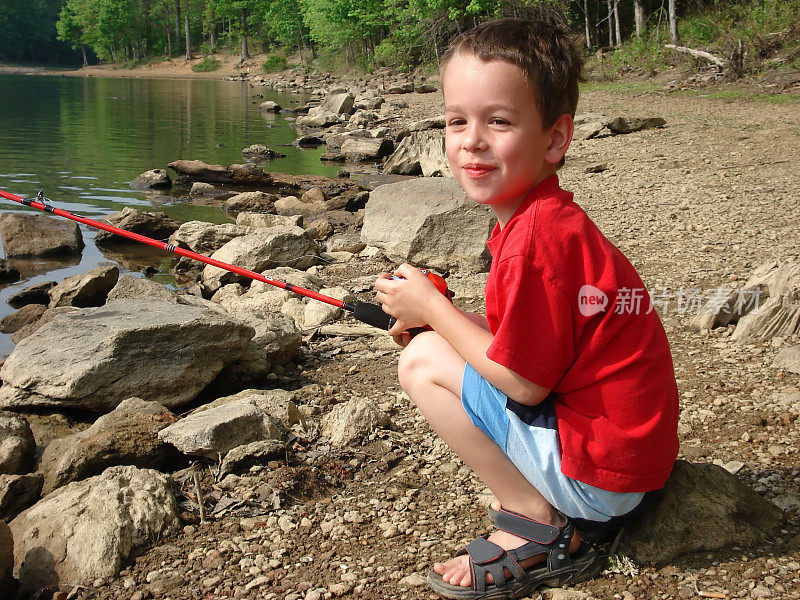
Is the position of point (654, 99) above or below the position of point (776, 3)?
below

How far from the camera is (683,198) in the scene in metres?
7.27

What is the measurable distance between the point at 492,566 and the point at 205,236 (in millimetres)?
6849

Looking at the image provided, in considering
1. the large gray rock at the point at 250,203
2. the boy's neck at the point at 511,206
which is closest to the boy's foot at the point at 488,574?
the boy's neck at the point at 511,206

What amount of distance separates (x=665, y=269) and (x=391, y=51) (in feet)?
119

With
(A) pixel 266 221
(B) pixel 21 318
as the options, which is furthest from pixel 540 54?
(A) pixel 266 221

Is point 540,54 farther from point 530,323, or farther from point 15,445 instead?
point 15,445

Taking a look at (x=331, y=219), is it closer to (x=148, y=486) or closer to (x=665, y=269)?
(x=665, y=269)

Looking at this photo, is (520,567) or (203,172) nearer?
(520,567)

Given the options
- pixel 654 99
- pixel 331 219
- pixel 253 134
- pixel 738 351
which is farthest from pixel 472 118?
pixel 253 134

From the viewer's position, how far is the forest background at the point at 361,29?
17438mm

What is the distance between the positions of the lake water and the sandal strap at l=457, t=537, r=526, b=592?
508cm

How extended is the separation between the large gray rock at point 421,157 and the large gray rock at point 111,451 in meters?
8.71

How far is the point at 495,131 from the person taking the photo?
6.81 feet

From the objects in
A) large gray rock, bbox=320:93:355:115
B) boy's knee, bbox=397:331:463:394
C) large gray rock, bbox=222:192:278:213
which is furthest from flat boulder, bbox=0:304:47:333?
large gray rock, bbox=320:93:355:115
